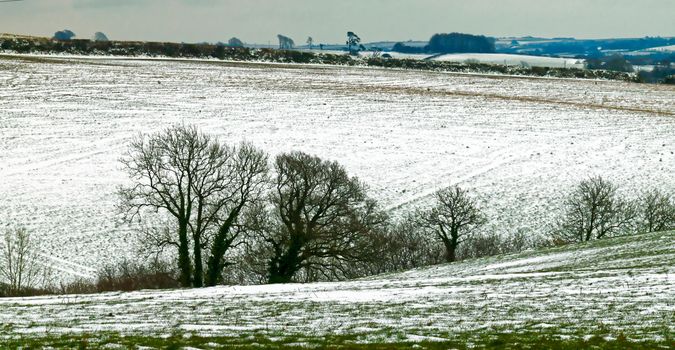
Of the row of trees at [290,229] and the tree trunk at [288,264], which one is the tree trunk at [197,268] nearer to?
the row of trees at [290,229]

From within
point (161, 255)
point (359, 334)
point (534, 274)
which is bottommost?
point (161, 255)

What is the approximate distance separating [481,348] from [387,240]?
31015 millimetres

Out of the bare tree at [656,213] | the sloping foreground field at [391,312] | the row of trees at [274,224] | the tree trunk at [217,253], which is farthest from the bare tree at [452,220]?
the sloping foreground field at [391,312]

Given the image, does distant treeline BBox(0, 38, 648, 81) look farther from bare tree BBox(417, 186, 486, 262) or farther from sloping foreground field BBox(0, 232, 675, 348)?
sloping foreground field BBox(0, 232, 675, 348)

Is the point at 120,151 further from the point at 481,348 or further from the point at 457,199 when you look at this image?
the point at 481,348

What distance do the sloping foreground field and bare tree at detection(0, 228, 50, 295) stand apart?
15.8 meters

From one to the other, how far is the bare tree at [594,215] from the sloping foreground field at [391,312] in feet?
71.2

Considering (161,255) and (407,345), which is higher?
(407,345)

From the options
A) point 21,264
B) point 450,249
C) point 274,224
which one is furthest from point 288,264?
point 21,264

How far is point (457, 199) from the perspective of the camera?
5172 centimetres

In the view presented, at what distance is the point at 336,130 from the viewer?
2945 inches

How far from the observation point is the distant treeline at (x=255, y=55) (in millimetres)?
120312

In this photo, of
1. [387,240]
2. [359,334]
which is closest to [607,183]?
[387,240]

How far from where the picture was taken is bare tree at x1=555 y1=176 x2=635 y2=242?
168ft
